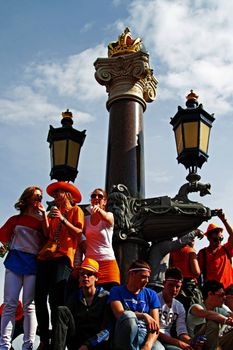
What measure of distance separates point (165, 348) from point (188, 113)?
12.4 feet

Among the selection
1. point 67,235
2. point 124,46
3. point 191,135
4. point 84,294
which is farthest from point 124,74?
point 84,294

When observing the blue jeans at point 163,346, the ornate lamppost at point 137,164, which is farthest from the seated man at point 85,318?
the ornate lamppost at point 137,164

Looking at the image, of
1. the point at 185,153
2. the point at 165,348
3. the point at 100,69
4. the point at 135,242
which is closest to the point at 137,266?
the point at 165,348

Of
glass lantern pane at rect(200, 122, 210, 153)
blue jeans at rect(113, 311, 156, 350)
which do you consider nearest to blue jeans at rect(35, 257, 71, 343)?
blue jeans at rect(113, 311, 156, 350)

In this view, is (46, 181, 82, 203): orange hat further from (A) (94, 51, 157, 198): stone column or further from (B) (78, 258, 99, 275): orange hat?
(A) (94, 51, 157, 198): stone column

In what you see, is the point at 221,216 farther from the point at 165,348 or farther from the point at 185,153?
the point at 165,348

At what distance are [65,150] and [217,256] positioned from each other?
2.87 metres

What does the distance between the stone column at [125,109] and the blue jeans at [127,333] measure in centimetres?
407

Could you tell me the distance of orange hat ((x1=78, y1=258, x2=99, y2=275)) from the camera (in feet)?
21.3

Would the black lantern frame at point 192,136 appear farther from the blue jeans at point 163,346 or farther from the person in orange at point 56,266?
the blue jeans at point 163,346

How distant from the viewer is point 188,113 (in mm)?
9016

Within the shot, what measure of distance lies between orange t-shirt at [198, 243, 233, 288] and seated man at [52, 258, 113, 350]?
7.85ft

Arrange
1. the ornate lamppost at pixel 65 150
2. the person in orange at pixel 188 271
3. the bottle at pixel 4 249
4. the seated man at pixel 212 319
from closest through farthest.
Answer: the seated man at pixel 212 319 < the bottle at pixel 4 249 < the person in orange at pixel 188 271 < the ornate lamppost at pixel 65 150

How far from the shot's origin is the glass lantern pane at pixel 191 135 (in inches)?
348
